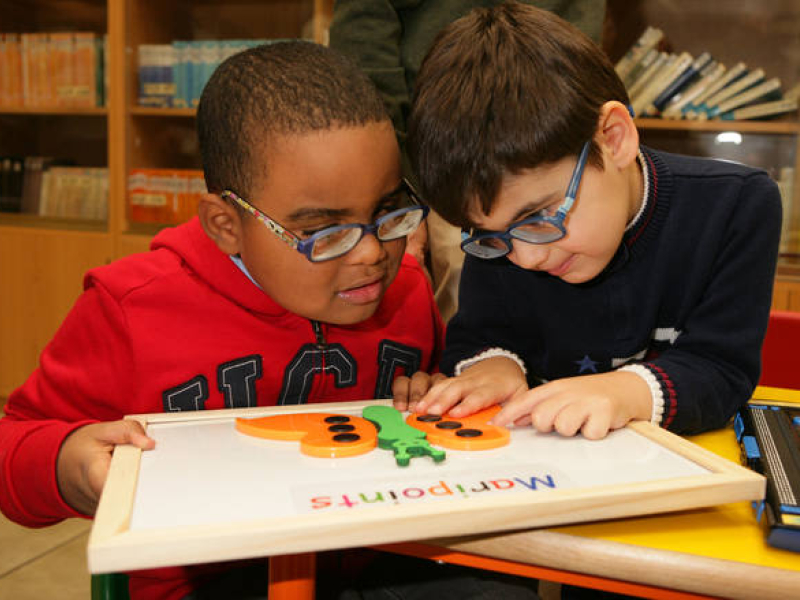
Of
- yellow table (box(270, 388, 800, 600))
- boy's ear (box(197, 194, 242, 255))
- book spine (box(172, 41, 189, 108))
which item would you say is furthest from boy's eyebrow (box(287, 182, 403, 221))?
book spine (box(172, 41, 189, 108))

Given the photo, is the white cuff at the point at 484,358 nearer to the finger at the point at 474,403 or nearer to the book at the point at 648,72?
the finger at the point at 474,403

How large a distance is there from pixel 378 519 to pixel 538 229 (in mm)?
516

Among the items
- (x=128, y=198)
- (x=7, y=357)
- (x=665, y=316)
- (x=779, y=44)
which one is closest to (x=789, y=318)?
(x=665, y=316)

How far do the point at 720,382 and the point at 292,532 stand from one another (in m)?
0.58

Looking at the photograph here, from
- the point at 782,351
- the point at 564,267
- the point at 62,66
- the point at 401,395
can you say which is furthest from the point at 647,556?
the point at 62,66

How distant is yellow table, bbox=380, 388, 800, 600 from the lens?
501 millimetres

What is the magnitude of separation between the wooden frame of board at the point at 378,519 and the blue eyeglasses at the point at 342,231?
0.36m

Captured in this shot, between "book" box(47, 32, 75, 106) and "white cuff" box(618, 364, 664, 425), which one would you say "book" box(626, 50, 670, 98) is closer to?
"white cuff" box(618, 364, 664, 425)

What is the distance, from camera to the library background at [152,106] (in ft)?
8.32

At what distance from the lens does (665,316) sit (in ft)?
3.41

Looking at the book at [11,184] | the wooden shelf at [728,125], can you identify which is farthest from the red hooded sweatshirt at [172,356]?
the book at [11,184]

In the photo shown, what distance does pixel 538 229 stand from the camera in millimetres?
903

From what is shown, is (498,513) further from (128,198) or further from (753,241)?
(128,198)

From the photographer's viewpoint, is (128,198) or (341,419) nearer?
(341,419)
